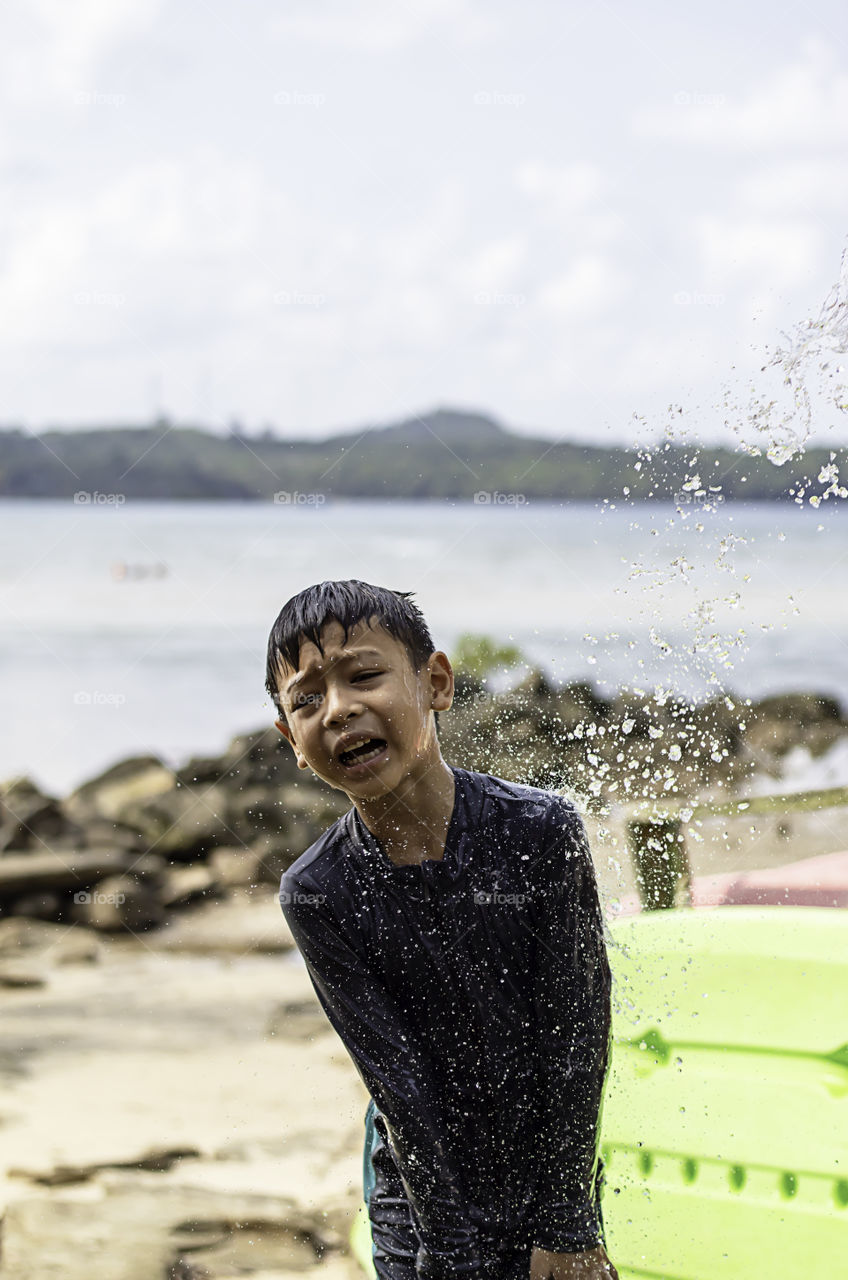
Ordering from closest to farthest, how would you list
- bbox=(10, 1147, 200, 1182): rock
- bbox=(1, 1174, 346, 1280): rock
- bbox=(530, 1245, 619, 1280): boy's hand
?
bbox=(530, 1245, 619, 1280): boy's hand, bbox=(1, 1174, 346, 1280): rock, bbox=(10, 1147, 200, 1182): rock

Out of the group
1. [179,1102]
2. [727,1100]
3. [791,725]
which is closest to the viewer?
[727,1100]

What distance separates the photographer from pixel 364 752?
1629 millimetres

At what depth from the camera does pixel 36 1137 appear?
430 cm

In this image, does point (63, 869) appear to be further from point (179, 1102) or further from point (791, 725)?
point (791, 725)

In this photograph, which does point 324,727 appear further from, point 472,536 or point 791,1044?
point 472,536

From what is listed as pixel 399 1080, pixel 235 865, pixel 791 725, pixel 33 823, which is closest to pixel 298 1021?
pixel 235 865

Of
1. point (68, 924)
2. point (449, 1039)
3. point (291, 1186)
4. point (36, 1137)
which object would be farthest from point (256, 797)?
point (449, 1039)

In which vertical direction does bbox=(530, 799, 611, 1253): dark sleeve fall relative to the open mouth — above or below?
below

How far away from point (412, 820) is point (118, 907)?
589 cm

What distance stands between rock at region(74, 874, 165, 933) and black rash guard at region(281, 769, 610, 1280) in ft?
18.9

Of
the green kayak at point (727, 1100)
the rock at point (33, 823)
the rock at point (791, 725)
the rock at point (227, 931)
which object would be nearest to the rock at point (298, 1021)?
the rock at point (227, 931)

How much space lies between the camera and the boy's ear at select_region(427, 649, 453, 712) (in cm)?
172

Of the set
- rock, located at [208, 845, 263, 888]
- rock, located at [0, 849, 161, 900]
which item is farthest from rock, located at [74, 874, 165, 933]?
rock, located at [208, 845, 263, 888]

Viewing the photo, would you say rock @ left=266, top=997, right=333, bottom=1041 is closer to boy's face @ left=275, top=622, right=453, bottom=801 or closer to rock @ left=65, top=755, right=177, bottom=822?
rock @ left=65, top=755, right=177, bottom=822
